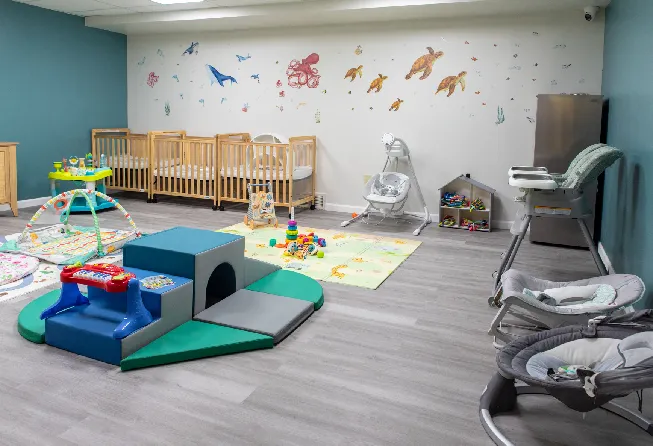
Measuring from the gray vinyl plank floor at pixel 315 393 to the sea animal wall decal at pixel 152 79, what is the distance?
461cm

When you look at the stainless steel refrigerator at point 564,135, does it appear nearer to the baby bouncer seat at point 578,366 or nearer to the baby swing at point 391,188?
the baby swing at point 391,188

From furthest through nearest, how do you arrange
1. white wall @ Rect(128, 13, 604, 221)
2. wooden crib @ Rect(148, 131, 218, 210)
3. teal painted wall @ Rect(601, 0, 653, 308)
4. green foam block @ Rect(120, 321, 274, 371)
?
wooden crib @ Rect(148, 131, 218, 210), white wall @ Rect(128, 13, 604, 221), teal painted wall @ Rect(601, 0, 653, 308), green foam block @ Rect(120, 321, 274, 371)

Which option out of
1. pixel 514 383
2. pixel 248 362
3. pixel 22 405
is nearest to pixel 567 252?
pixel 514 383

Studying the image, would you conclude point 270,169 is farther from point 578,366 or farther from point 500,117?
point 578,366

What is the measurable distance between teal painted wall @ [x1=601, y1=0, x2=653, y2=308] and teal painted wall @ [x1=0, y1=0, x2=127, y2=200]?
226 inches

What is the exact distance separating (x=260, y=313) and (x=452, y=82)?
376 centimetres

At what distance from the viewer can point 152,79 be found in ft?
23.3

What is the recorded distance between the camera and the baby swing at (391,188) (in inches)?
211

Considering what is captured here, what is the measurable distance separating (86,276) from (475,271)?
2.64 metres

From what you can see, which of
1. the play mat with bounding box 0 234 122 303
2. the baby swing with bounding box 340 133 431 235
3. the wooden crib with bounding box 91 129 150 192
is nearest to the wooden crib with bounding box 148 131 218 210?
the wooden crib with bounding box 91 129 150 192

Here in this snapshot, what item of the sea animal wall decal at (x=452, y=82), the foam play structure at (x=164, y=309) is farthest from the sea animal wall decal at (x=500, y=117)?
the foam play structure at (x=164, y=309)

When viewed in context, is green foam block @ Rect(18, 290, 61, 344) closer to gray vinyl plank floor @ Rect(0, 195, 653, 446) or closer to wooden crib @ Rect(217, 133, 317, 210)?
gray vinyl plank floor @ Rect(0, 195, 653, 446)

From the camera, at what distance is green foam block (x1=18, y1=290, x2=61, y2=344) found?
255cm

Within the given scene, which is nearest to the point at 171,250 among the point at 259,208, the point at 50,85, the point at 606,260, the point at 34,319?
the point at 34,319
